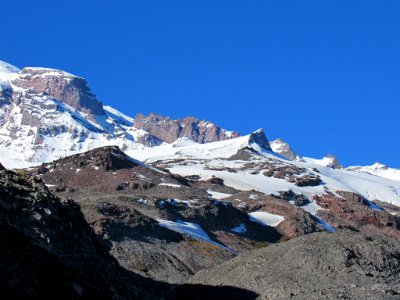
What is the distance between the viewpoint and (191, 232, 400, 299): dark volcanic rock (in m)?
64.8

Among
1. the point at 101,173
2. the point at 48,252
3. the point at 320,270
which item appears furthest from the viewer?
the point at 101,173

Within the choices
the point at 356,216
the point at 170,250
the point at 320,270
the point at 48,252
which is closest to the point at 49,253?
the point at 48,252

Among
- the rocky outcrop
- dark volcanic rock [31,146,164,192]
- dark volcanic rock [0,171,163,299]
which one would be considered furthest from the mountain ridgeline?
the rocky outcrop

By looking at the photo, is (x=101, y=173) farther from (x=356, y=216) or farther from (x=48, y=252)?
(x=48, y=252)

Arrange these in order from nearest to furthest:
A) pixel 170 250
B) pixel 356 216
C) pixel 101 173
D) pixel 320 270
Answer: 1. pixel 320 270
2. pixel 170 250
3. pixel 101 173
4. pixel 356 216

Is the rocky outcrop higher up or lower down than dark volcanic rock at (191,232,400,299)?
higher up

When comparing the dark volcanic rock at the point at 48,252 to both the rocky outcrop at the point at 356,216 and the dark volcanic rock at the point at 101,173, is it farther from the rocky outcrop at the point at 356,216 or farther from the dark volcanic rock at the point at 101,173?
the rocky outcrop at the point at 356,216

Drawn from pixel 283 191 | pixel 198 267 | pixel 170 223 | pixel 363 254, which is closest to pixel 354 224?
pixel 283 191

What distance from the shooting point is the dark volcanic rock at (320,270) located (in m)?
64.8

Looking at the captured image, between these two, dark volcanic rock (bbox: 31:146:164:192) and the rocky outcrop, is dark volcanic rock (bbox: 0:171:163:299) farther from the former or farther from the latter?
the rocky outcrop

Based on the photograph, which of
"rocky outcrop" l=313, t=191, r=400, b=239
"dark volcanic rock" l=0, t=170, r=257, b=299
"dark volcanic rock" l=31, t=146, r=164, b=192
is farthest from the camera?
"rocky outcrop" l=313, t=191, r=400, b=239

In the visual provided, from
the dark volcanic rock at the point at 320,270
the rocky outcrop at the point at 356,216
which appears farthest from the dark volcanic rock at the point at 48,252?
the rocky outcrop at the point at 356,216

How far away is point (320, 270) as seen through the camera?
69.4 m

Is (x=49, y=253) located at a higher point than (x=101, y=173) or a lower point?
lower
